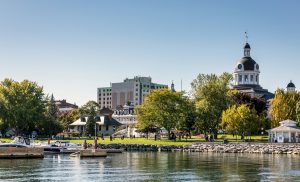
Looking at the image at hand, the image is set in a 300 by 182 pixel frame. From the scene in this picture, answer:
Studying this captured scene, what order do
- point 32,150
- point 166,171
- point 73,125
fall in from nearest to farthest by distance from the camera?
point 166,171 → point 32,150 → point 73,125

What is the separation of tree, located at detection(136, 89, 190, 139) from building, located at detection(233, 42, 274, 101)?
50121mm

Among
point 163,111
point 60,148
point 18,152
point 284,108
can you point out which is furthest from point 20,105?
point 284,108

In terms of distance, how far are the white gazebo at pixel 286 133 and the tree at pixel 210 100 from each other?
14.7 meters

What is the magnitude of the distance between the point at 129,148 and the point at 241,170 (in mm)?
47047

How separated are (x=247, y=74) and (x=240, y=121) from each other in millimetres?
60468

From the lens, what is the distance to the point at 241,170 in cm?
5578

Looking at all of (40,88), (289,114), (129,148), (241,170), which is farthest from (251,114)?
(241,170)

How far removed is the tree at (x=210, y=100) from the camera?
118 m

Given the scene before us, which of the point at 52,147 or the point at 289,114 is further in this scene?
the point at 289,114

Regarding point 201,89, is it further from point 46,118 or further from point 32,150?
point 32,150

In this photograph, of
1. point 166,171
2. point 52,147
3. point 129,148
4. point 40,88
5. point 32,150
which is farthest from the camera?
point 40,88

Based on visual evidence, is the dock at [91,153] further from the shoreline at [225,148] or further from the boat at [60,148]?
the shoreline at [225,148]

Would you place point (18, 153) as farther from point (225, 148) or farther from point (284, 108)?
point (284, 108)

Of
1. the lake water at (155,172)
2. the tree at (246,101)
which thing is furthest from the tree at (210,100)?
the lake water at (155,172)
